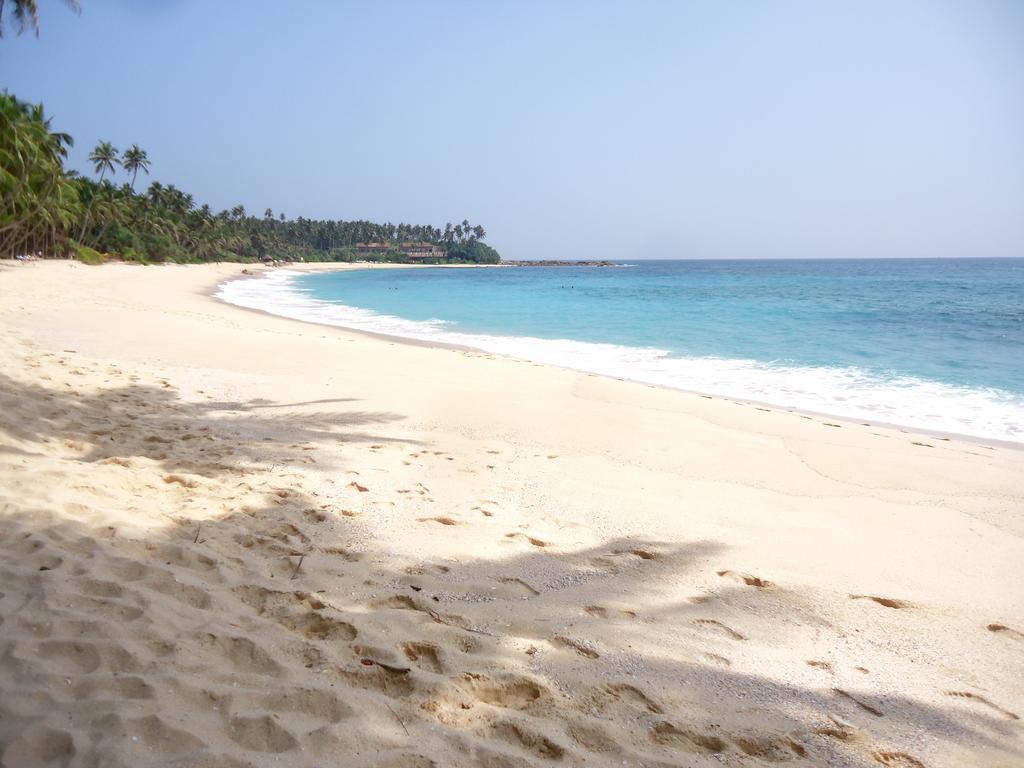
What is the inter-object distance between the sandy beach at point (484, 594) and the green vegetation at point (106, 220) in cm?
3421

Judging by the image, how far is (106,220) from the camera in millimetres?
55875

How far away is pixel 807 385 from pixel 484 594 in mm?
9819

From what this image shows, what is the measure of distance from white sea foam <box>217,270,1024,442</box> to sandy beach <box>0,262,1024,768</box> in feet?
8.38

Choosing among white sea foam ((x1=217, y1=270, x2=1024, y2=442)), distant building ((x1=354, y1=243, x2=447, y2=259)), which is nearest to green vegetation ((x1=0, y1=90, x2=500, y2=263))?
distant building ((x1=354, y1=243, x2=447, y2=259))

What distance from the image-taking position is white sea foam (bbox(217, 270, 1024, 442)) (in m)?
8.66

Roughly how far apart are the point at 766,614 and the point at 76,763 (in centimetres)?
270

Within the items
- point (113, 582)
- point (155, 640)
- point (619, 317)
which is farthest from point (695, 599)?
point (619, 317)

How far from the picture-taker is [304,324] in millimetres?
18297

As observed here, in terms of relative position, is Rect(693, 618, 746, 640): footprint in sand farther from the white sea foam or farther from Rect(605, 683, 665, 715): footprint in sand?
the white sea foam

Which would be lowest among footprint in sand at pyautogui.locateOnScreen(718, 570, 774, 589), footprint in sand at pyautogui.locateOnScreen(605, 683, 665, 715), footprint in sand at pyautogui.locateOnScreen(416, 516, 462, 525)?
footprint in sand at pyautogui.locateOnScreen(718, 570, 774, 589)

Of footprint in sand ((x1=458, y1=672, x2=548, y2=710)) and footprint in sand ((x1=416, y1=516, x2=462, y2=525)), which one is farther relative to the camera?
footprint in sand ((x1=416, y1=516, x2=462, y2=525))

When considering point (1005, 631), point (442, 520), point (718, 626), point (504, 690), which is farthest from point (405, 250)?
point (504, 690)

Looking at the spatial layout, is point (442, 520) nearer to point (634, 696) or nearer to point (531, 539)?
point (531, 539)

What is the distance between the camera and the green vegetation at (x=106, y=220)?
1266 inches
